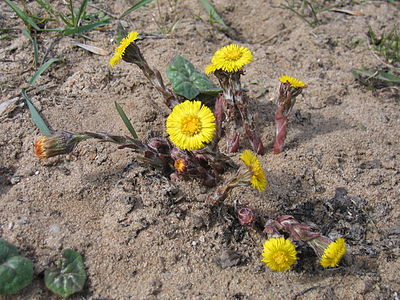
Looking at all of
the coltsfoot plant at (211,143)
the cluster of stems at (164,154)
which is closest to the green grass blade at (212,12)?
the coltsfoot plant at (211,143)

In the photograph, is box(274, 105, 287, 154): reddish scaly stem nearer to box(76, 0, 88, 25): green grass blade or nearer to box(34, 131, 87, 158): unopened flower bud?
box(34, 131, 87, 158): unopened flower bud

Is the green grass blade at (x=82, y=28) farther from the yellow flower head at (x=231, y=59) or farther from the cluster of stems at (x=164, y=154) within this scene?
the yellow flower head at (x=231, y=59)

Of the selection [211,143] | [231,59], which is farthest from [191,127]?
[231,59]

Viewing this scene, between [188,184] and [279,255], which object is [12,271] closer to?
[188,184]

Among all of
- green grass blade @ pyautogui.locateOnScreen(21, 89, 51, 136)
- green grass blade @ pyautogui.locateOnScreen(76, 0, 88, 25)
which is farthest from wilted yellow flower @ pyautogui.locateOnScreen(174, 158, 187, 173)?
green grass blade @ pyautogui.locateOnScreen(76, 0, 88, 25)

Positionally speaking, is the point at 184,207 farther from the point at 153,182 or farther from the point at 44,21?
the point at 44,21

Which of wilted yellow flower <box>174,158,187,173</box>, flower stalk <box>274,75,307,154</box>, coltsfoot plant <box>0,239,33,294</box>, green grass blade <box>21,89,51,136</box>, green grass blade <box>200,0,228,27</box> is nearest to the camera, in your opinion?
coltsfoot plant <box>0,239,33,294</box>

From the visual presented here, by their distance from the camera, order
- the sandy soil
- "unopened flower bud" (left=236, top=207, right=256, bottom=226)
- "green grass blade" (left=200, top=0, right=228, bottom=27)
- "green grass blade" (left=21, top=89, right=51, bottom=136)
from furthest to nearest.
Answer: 1. "green grass blade" (left=200, top=0, right=228, bottom=27)
2. "green grass blade" (left=21, top=89, right=51, bottom=136)
3. "unopened flower bud" (left=236, top=207, right=256, bottom=226)
4. the sandy soil
